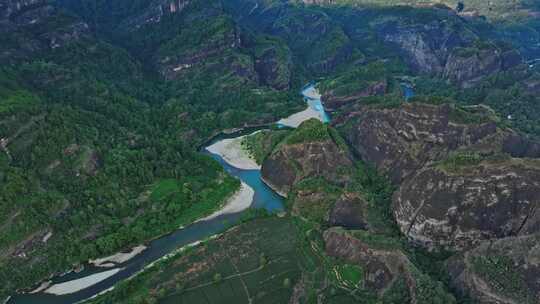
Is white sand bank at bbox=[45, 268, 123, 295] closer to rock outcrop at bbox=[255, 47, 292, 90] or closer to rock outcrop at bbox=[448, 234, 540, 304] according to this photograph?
rock outcrop at bbox=[448, 234, 540, 304]

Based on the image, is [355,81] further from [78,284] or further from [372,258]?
[78,284]

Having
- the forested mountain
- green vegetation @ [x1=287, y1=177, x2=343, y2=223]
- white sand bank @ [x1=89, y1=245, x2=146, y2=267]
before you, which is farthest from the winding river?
green vegetation @ [x1=287, y1=177, x2=343, y2=223]

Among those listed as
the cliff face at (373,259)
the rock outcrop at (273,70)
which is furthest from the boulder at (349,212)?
the rock outcrop at (273,70)

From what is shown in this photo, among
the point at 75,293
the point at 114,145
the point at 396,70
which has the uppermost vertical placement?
the point at 114,145

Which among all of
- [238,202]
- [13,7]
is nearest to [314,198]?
[238,202]

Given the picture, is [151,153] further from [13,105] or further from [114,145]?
[13,105]

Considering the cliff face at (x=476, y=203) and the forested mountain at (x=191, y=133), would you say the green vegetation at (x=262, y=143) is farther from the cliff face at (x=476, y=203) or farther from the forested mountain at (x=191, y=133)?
the cliff face at (x=476, y=203)

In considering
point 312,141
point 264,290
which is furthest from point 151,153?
point 264,290
